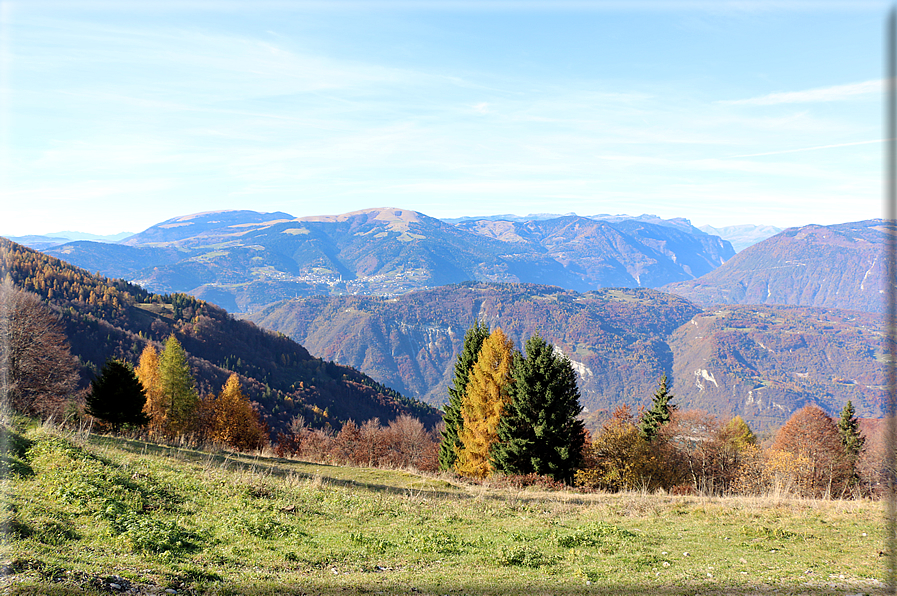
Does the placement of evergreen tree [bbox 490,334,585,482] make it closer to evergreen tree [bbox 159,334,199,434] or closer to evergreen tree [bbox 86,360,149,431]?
evergreen tree [bbox 86,360,149,431]

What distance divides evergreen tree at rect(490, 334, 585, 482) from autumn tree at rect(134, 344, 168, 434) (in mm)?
43063

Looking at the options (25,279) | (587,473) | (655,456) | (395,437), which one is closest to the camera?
(587,473)

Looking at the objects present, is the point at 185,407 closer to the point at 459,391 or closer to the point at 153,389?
the point at 153,389

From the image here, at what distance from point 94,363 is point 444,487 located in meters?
155

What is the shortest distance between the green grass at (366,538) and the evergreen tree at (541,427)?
1222 centimetres

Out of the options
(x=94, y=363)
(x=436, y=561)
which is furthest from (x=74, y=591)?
(x=94, y=363)

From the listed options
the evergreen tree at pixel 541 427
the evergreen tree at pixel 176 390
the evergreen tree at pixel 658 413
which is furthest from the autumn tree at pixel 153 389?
the evergreen tree at pixel 658 413

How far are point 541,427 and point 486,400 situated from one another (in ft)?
24.1

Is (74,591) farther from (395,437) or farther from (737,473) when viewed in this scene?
(395,437)

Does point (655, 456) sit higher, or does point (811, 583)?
point (811, 583)

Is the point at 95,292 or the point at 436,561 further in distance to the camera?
the point at 95,292

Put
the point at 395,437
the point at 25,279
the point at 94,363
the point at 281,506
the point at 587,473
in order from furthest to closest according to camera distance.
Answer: the point at 25,279 → the point at 94,363 → the point at 395,437 → the point at 587,473 → the point at 281,506

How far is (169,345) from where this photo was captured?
62.2 m

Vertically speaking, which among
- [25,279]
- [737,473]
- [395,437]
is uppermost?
[25,279]
